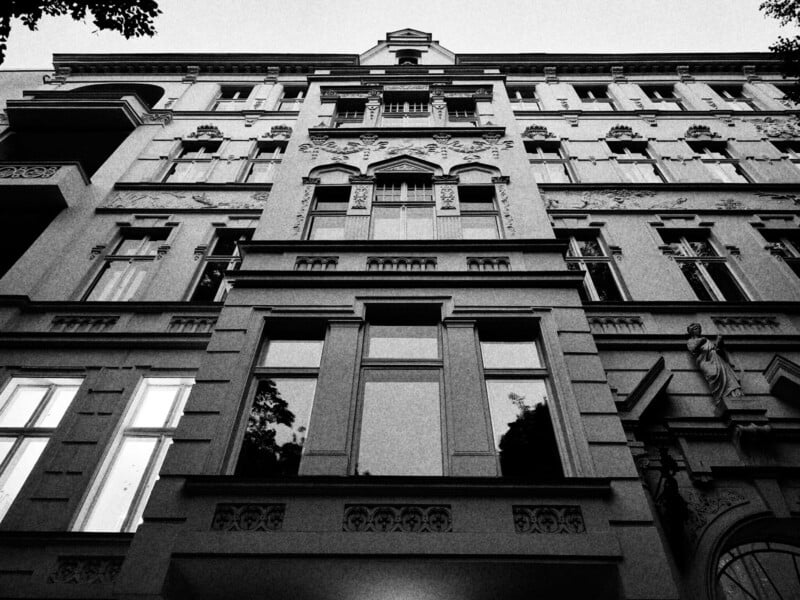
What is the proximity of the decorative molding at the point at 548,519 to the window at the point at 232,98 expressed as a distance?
19.2 metres

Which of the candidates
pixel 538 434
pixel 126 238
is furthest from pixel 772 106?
pixel 126 238

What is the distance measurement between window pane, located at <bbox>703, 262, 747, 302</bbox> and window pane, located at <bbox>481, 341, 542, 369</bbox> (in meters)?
6.05

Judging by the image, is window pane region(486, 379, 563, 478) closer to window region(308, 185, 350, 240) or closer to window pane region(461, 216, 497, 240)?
window pane region(461, 216, 497, 240)

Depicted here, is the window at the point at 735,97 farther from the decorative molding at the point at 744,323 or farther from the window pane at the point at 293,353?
the window pane at the point at 293,353

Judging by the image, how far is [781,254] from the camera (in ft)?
43.7

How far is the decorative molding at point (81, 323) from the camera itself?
37.1 ft

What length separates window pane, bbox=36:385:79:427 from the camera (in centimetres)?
956

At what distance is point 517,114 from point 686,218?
8001 millimetres

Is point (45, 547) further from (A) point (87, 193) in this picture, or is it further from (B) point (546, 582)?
(A) point (87, 193)

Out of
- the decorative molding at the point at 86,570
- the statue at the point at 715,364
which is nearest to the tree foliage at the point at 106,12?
the decorative molding at the point at 86,570

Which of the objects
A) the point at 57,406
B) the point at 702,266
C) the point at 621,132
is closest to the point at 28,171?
the point at 57,406

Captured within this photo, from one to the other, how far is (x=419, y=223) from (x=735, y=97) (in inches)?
682

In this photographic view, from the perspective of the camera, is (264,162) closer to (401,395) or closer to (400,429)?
(401,395)

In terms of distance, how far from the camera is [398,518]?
6746mm
